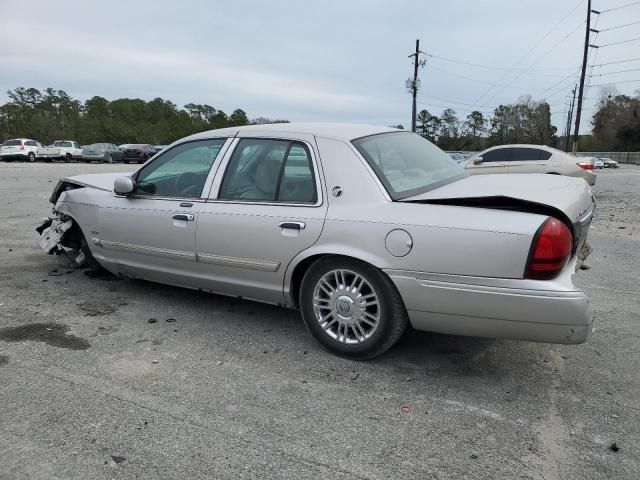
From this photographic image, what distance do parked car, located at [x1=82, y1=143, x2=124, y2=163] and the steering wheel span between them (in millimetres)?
36367

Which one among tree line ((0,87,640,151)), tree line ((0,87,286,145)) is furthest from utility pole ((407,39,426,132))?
tree line ((0,87,640,151))

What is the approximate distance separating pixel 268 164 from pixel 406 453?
2237 millimetres

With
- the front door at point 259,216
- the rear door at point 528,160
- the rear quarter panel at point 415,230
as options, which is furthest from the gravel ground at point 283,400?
the rear door at point 528,160

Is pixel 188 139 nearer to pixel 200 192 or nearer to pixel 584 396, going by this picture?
pixel 200 192

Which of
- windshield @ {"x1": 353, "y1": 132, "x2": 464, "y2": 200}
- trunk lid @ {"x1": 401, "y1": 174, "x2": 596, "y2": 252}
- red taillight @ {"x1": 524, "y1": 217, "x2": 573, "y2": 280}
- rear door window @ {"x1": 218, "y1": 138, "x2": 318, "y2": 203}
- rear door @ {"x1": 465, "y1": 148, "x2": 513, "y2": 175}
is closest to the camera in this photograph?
red taillight @ {"x1": 524, "y1": 217, "x2": 573, "y2": 280}

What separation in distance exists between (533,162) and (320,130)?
11.3 metres

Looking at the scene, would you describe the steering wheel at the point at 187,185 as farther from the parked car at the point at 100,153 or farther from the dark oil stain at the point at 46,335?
the parked car at the point at 100,153

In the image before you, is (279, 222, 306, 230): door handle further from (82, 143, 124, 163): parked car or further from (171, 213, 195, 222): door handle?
(82, 143, 124, 163): parked car

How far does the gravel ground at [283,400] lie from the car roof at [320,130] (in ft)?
4.91

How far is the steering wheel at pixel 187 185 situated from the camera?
4125 millimetres

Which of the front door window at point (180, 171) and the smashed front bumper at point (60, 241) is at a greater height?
the front door window at point (180, 171)

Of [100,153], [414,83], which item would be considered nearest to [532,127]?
[414,83]

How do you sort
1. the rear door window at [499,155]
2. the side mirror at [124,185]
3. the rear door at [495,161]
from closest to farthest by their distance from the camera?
the side mirror at [124,185] → the rear door at [495,161] → the rear door window at [499,155]

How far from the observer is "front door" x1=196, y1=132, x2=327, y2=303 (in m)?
3.53
